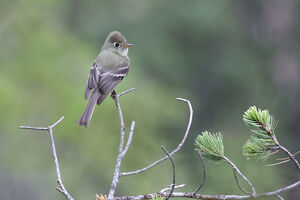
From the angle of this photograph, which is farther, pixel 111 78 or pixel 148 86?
pixel 148 86

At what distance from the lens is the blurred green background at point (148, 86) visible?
7652mm

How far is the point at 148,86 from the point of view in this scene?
32.9ft

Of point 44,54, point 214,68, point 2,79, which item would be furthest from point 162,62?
point 2,79

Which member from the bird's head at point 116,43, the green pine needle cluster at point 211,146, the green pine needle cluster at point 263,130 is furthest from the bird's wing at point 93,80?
the green pine needle cluster at point 263,130

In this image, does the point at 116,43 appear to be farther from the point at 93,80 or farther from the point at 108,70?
the point at 93,80

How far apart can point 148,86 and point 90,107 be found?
18.1ft

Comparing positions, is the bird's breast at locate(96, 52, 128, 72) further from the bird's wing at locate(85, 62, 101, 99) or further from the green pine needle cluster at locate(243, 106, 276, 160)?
the green pine needle cluster at locate(243, 106, 276, 160)

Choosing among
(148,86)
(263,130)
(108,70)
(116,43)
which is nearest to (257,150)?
(263,130)

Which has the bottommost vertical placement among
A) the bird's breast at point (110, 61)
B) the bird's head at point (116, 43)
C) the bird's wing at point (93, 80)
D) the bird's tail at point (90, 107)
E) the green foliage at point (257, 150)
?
the green foliage at point (257, 150)

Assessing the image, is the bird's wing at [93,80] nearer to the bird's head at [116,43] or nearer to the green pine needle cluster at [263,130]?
the bird's head at [116,43]

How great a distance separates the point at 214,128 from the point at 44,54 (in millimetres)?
5187

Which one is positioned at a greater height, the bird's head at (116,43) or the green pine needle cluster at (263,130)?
the bird's head at (116,43)

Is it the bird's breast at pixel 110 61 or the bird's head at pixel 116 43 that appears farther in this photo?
the bird's head at pixel 116 43

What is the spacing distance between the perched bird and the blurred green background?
6.79 feet
